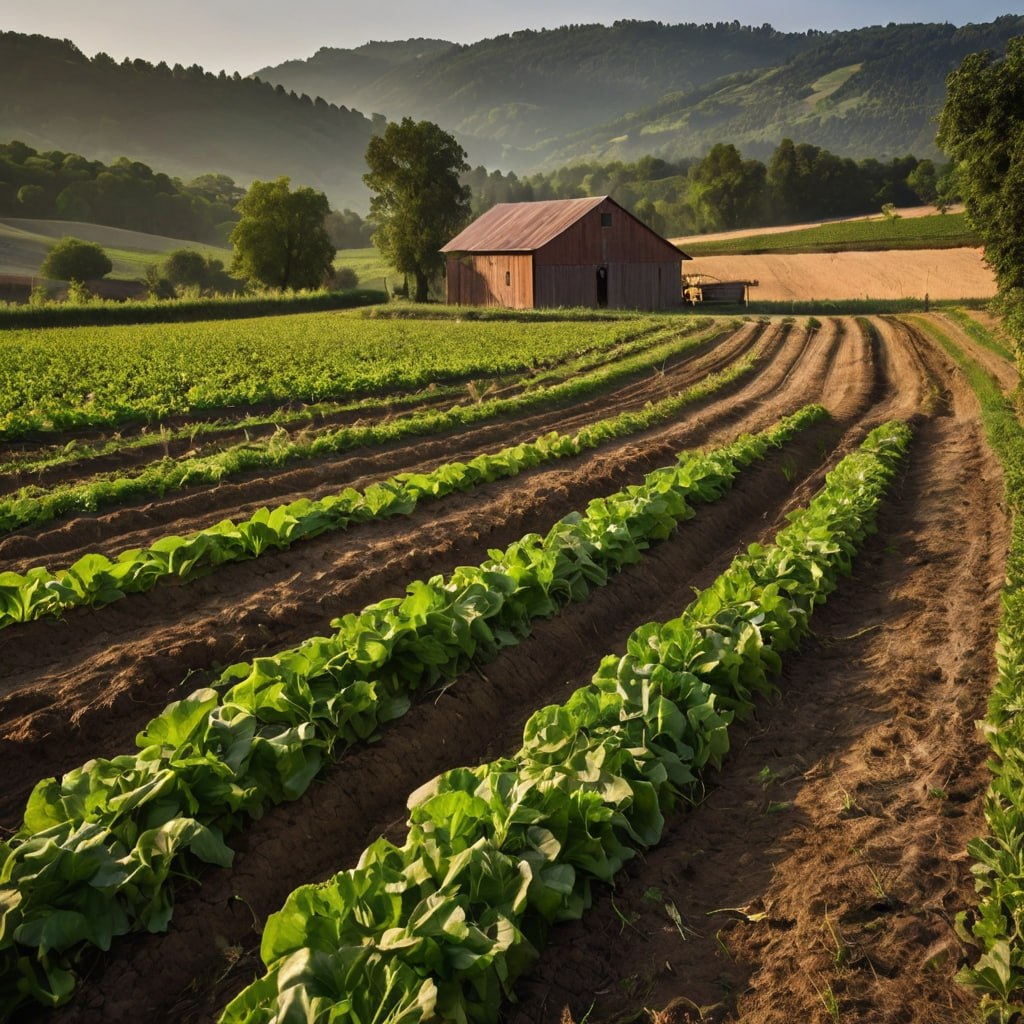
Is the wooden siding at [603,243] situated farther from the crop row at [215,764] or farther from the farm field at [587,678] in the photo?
the crop row at [215,764]

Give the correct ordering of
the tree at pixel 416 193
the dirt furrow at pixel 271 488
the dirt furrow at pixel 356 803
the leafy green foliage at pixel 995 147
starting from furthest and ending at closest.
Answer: the tree at pixel 416 193 → the leafy green foliage at pixel 995 147 → the dirt furrow at pixel 271 488 → the dirt furrow at pixel 356 803

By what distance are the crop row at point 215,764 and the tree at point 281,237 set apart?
58782 mm

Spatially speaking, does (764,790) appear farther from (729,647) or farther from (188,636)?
(188,636)

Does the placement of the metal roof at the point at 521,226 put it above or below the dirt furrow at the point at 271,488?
above

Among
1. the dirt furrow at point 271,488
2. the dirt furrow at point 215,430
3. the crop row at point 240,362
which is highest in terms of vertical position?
the crop row at point 240,362

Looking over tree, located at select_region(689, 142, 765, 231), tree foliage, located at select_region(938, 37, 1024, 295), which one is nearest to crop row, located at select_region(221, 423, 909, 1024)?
tree foliage, located at select_region(938, 37, 1024, 295)

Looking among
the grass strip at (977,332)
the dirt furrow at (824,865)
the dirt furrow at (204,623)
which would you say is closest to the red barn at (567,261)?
the grass strip at (977,332)

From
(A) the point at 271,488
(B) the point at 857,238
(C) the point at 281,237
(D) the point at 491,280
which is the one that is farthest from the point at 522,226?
(A) the point at 271,488

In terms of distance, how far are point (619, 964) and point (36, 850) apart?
110 inches

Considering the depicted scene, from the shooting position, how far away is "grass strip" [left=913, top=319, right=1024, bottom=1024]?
3.63 m

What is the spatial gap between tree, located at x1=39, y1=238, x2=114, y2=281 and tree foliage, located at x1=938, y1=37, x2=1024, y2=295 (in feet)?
242

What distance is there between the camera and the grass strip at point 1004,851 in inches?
143

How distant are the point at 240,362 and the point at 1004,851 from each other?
24.9 m

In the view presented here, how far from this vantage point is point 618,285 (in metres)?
48.9
